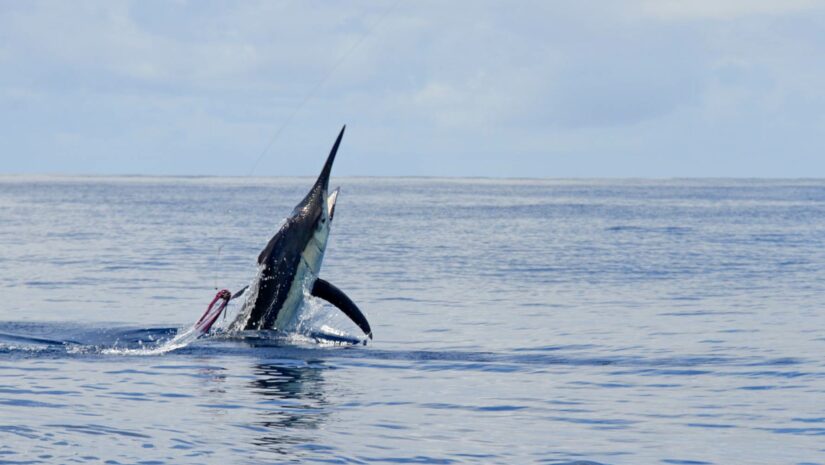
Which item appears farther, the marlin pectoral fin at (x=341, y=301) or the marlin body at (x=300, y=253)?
the marlin body at (x=300, y=253)

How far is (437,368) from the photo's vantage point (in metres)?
A: 16.2

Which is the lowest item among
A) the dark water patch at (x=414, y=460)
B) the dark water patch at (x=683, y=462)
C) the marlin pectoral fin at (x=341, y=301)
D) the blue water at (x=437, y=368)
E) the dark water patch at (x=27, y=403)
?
the dark water patch at (x=414, y=460)

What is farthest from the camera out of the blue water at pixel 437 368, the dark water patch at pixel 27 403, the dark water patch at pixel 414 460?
the dark water patch at pixel 27 403

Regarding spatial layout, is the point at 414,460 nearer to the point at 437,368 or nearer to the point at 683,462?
the point at 683,462

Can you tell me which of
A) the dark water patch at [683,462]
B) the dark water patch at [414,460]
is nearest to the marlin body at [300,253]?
the dark water patch at [414,460]

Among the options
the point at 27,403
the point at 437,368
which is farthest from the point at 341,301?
the point at 27,403

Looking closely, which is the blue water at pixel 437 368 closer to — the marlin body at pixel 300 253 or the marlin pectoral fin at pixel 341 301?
the marlin pectoral fin at pixel 341 301

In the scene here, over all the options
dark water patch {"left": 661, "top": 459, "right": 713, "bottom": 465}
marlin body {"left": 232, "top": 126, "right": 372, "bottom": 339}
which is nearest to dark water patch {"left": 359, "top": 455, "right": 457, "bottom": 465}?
dark water patch {"left": 661, "top": 459, "right": 713, "bottom": 465}

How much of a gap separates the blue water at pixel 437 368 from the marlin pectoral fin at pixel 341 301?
0.55m

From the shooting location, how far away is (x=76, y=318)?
22.0m

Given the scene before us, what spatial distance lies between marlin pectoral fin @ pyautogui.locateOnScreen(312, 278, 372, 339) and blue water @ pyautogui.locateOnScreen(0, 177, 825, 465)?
548 mm

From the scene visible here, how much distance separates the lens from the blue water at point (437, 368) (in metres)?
11.2

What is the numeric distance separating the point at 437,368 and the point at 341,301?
203 centimetres

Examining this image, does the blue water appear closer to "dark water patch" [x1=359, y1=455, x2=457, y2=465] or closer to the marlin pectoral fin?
"dark water patch" [x1=359, y1=455, x2=457, y2=465]
